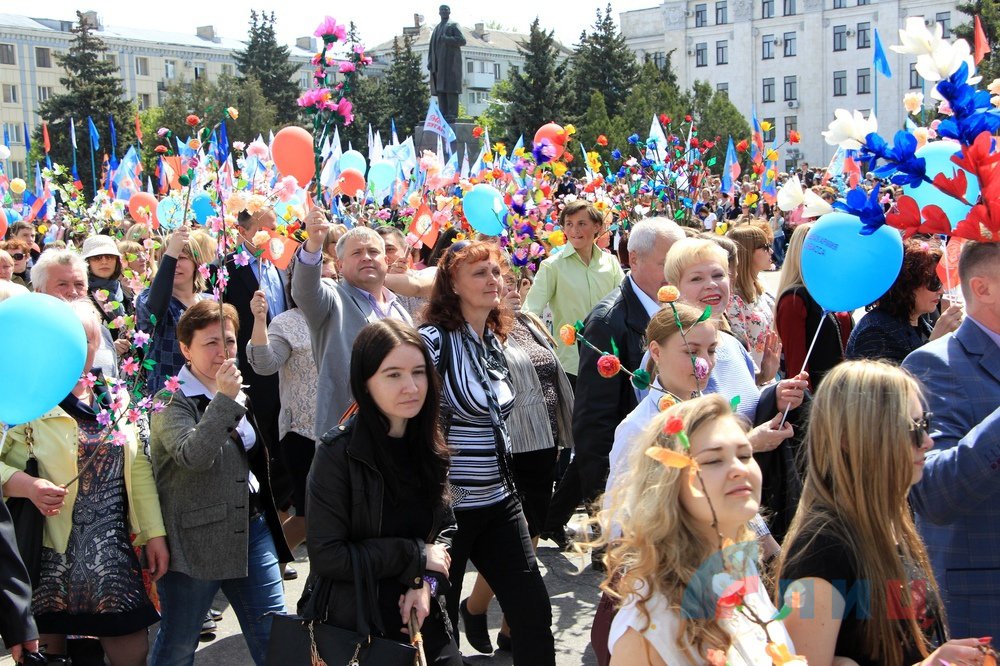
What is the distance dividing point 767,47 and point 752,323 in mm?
74258

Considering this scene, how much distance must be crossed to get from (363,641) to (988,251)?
6.35 ft

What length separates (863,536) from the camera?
2275mm

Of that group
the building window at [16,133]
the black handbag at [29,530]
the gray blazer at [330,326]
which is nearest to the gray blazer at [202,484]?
the black handbag at [29,530]

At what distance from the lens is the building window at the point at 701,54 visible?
7719cm

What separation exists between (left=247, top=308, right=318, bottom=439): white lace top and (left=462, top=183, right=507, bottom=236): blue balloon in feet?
7.25

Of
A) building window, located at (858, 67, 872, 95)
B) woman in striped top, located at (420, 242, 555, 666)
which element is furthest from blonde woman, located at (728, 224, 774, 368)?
building window, located at (858, 67, 872, 95)

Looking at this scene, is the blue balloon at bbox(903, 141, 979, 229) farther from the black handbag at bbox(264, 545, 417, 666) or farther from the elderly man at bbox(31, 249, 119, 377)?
the elderly man at bbox(31, 249, 119, 377)

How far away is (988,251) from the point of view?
292 cm

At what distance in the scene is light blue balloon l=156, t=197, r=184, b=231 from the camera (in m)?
8.35

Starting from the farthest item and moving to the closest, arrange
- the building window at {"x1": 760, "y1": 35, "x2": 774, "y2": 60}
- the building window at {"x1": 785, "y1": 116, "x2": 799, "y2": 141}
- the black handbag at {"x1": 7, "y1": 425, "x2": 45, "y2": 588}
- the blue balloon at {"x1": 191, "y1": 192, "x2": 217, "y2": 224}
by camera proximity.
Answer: the building window at {"x1": 760, "y1": 35, "x2": 774, "y2": 60} → the building window at {"x1": 785, "y1": 116, "x2": 799, "y2": 141} → the blue balloon at {"x1": 191, "y1": 192, "x2": 217, "y2": 224} → the black handbag at {"x1": 7, "y1": 425, "x2": 45, "y2": 588}

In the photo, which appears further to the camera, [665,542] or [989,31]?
[989,31]

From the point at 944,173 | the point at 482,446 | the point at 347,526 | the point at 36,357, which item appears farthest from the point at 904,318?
the point at 36,357

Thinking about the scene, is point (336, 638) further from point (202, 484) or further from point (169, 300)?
point (169, 300)

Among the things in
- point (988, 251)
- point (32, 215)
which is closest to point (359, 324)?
point (988, 251)
